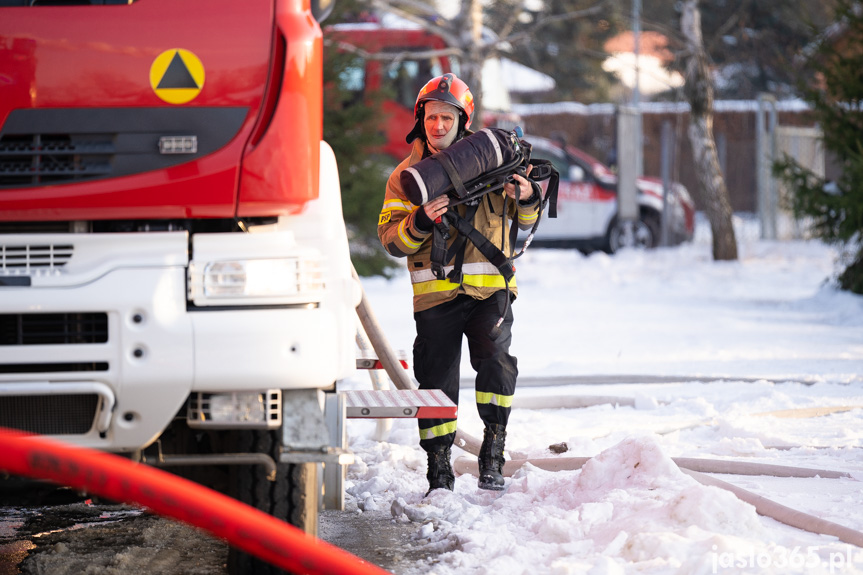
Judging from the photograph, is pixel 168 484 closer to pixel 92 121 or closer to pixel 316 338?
pixel 316 338

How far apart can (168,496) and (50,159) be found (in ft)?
3.83

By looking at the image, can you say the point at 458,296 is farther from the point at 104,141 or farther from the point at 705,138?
the point at 705,138

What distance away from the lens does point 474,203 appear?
469 cm

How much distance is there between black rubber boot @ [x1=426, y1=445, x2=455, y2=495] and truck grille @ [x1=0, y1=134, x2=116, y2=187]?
2.13 m

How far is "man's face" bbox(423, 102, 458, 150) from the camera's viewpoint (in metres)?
4.72

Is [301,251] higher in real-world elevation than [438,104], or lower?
lower

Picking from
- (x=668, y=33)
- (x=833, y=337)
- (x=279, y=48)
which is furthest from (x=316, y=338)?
(x=668, y=33)

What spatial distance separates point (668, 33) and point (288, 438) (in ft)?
48.5

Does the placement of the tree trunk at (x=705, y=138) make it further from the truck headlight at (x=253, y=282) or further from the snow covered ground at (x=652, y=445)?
the truck headlight at (x=253, y=282)

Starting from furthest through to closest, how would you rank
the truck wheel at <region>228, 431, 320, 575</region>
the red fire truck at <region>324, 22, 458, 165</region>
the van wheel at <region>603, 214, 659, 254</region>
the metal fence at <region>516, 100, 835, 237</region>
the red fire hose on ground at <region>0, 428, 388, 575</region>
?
the metal fence at <region>516, 100, 835, 237</region>
the van wheel at <region>603, 214, 659, 254</region>
the red fire truck at <region>324, 22, 458, 165</region>
the truck wheel at <region>228, 431, 320, 575</region>
the red fire hose on ground at <region>0, 428, 388, 575</region>

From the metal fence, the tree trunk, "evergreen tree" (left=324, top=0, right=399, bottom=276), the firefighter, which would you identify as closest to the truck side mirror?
the firefighter

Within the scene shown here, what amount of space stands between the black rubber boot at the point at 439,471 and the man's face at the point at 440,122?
4.44ft

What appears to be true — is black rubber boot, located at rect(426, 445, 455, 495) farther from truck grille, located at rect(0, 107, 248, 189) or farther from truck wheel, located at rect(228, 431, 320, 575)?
truck grille, located at rect(0, 107, 248, 189)

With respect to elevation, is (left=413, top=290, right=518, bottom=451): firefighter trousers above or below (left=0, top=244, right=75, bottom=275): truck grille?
below
